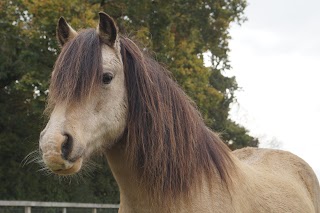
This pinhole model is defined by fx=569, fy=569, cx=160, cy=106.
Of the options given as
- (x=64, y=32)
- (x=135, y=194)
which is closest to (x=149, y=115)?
(x=135, y=194)

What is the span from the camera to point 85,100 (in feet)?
11.6

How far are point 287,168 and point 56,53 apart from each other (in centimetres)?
1111

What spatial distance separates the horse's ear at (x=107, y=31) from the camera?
3748 mm

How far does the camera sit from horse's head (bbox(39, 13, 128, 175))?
328 centimetres

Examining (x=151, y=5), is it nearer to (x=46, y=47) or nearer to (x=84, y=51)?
(x=46, y=47)

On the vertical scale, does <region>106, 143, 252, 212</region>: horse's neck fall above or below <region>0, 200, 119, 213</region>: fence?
above

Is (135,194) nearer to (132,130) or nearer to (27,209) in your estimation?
(132,130)

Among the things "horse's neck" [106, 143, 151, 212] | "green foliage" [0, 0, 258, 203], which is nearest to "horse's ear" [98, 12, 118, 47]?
"horse's neck" [106, 143, 151, 212]

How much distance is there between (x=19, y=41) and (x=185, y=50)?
5.41 m

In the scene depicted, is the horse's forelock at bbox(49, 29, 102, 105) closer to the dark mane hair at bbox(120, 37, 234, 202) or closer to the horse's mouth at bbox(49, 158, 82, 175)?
the dark mane hair at bbox(120, 37, 234, 202)

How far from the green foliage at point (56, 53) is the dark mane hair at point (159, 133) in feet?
35.0

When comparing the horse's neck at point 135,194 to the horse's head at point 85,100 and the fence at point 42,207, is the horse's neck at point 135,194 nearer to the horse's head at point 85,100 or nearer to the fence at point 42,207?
the horse's head at point 85,100

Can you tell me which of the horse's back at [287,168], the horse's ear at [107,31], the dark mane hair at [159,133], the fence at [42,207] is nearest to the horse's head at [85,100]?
the horse's ear at [107,31]

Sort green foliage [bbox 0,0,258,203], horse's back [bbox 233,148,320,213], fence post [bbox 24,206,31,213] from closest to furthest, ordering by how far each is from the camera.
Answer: horse's back [bbox 233,148,320,213] → fence post [bbox 24,206,31,213] → green foliage [bbox 0,0,258,203]
